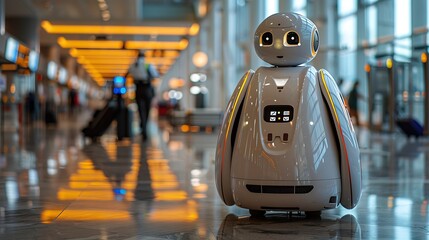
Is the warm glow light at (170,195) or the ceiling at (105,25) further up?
the ceiling at (105,25)

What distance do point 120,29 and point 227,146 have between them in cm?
2087

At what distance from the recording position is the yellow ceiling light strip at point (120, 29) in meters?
25.5

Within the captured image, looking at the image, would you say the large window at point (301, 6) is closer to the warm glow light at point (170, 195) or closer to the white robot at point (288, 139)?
the warm glow light at point (170, 195)

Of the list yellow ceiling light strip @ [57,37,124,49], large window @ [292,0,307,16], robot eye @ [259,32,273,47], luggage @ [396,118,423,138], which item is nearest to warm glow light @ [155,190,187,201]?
robot eye @ [259,32,273,47]

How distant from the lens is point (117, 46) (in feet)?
105

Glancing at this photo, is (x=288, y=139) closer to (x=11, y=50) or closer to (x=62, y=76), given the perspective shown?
(x=11, y=50)

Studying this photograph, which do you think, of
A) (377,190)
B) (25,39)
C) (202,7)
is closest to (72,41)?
(25,39)

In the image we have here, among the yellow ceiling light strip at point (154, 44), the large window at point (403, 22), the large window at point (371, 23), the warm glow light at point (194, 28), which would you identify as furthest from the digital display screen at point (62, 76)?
the large window at point (403, 22)

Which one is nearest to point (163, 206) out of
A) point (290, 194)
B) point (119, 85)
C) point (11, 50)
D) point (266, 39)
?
point (290, 194)

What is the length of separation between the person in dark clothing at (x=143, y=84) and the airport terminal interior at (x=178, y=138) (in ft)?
0.28

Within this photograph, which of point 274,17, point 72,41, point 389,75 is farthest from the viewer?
point 72,41

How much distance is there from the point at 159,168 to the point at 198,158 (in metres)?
2.09

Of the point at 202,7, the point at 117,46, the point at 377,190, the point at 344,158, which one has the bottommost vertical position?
the point at 377,190

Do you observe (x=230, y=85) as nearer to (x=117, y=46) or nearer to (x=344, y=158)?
(x=117, y=46)
